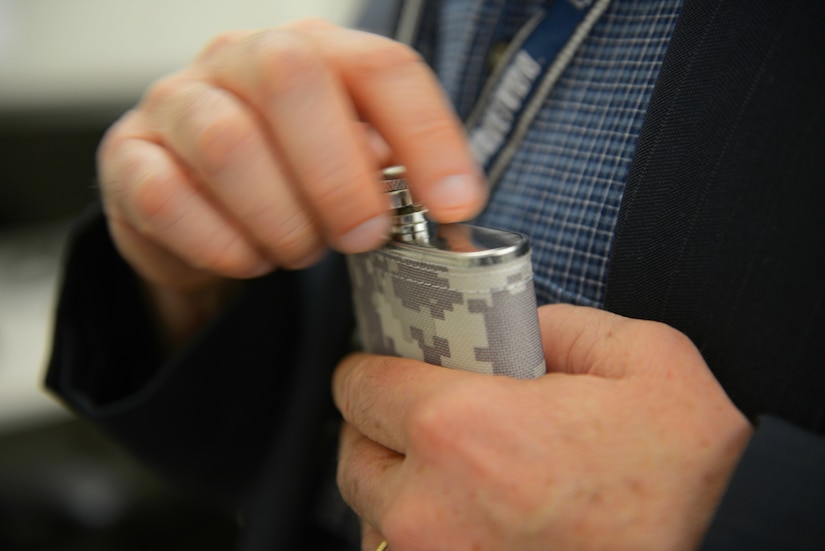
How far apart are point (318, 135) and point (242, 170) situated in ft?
0.14

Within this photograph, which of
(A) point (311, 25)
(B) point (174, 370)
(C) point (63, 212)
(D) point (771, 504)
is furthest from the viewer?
(C) point (63, 212)

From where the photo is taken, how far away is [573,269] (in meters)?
0.38

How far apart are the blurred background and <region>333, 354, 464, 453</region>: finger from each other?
0.75 meters

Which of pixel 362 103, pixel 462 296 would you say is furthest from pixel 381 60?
pixel 462 296

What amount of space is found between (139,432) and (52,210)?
109cm

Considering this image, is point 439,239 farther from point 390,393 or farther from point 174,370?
A: point 174,370

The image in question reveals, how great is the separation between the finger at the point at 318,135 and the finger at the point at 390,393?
0.07 metres

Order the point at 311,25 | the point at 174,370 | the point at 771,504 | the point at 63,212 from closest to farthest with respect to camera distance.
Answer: the point at 771,504 → the point at 311,25 → the point at 174,370 → the point at 63,212

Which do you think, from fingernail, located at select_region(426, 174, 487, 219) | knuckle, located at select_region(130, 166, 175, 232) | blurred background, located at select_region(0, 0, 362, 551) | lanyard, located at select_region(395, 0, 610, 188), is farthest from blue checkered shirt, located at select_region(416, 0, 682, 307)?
blurred background, located at select_region(0, 0, 362, 551)

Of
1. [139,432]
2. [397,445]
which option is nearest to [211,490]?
[139,432]

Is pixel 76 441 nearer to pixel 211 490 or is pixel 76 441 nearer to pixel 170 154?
pixel 211 490

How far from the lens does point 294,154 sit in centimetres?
29

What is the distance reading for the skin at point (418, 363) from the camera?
0.87 feet

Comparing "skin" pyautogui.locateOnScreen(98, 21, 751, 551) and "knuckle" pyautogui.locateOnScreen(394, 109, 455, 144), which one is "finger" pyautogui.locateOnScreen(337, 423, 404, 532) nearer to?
"skin" pyautogui.locateOnScreen(98, 21, 751, 551)
